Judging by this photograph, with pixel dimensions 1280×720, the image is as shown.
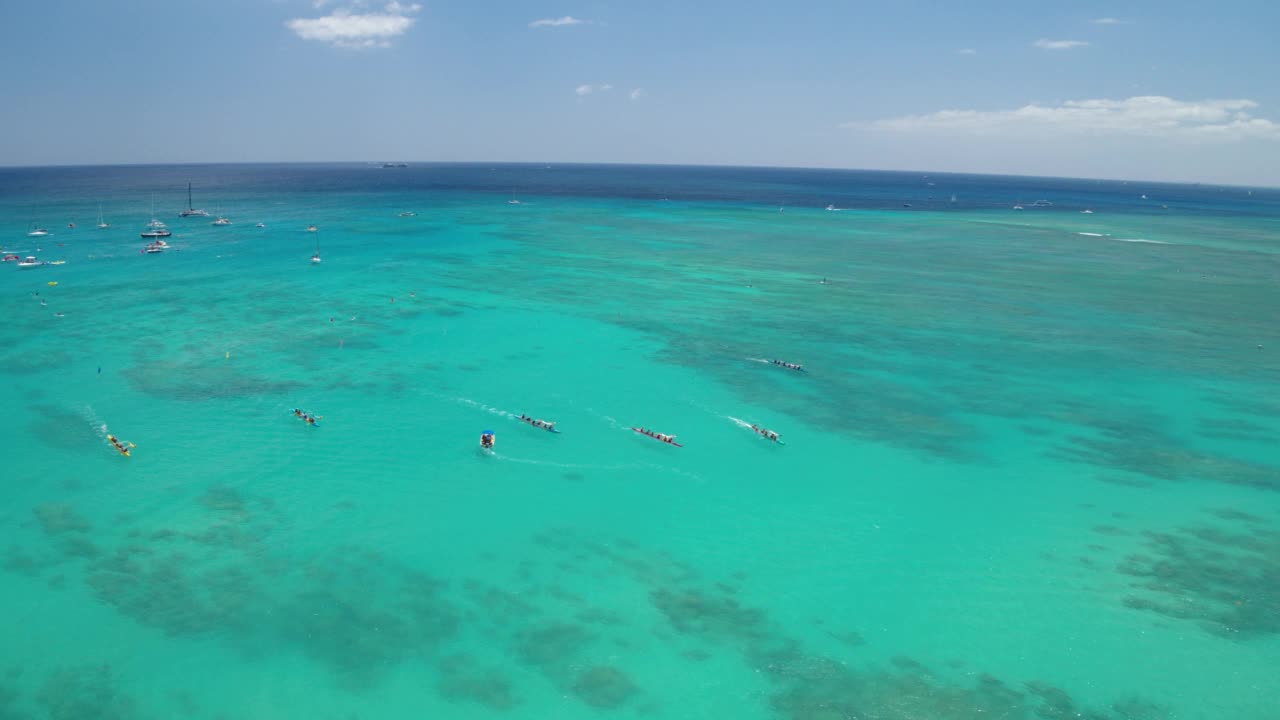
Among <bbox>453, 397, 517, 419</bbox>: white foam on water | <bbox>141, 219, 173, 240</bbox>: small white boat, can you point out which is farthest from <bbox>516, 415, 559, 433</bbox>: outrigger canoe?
<bbox>141, 219, 173, 240</bbox>: small white boat

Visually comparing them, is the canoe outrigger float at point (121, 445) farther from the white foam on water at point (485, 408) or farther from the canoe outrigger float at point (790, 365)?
the canoe outrigger float at point (790, 365)

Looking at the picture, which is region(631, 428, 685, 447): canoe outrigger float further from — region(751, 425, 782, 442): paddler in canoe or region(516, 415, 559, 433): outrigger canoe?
region(751, 425, 782, 442): paddler in canoe

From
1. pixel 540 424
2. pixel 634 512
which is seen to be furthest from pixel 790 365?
pixel 634 512

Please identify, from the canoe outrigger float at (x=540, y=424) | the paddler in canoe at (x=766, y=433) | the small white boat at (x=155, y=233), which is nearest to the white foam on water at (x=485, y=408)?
the canoe outrigger float at (x=540, y=424)

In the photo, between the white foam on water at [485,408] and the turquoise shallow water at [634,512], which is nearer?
the turquoise shallow water at [634,512]

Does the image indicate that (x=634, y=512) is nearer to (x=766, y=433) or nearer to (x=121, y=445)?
(x=766, y=433)

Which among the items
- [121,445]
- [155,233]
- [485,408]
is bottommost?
[121,445]

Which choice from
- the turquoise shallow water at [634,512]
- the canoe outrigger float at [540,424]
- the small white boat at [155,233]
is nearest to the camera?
the turquoise shallow water at [634,512]

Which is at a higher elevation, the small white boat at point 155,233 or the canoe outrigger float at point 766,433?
the small white boat at point 155,233
